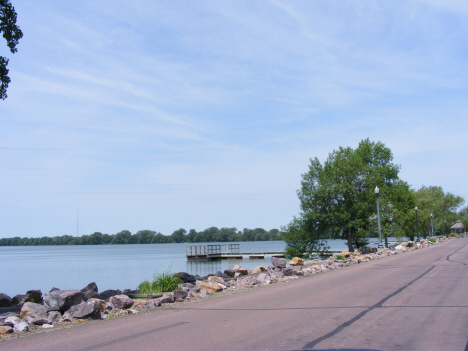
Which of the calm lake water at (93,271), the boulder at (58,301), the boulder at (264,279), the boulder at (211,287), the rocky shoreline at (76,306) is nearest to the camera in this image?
the rocky shoreline at (76,306)

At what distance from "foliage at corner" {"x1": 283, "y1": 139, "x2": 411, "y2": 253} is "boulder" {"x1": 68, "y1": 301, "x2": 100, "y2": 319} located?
125 ft

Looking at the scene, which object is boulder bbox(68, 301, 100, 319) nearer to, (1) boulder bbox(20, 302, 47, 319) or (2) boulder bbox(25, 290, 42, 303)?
(1) boulder bbox(20, 302, 47, 319)

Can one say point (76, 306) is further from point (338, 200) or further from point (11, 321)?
point (338, 200)

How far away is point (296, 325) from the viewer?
8469mm

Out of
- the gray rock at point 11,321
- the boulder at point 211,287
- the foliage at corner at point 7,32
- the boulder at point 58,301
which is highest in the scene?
the foliage at corner at point 7,32

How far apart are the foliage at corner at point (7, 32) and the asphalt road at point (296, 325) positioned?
33.7 feet

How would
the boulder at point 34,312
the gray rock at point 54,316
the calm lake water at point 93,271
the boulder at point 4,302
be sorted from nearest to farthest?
the gray rock at point 54,316
the boulder at point 34,312
the boulder at point 4,302
the calm lake water at point 93,271

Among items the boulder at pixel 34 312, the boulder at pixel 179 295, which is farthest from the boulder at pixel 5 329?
the boulder at pixel 179 295

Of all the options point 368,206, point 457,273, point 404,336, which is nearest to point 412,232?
point 368,206

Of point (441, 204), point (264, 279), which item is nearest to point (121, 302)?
point (264, 279)

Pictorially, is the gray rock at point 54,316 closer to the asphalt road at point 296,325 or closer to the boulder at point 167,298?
the asphalt road at point 296,325

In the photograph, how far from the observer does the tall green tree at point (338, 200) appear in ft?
155

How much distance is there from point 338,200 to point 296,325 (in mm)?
41174

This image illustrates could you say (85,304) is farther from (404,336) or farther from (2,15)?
(2,15)
